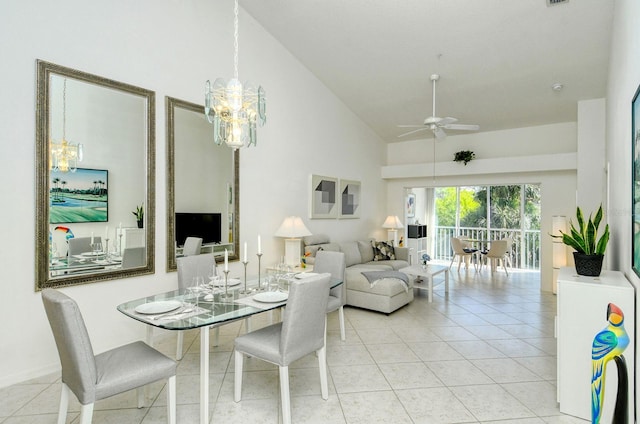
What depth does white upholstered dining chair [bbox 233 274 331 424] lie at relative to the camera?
2.13m

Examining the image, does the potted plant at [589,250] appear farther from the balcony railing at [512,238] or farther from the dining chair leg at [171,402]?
the balcony railing at [512,238]

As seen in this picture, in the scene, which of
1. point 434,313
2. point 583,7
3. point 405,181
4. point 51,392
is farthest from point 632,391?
point 405,181

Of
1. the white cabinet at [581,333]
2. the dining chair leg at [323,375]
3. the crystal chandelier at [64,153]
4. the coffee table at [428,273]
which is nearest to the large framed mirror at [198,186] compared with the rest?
the crystal chandelier at [64,153]

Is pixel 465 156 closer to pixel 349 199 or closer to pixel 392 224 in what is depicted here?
pixel 392 224

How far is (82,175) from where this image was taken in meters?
3.02

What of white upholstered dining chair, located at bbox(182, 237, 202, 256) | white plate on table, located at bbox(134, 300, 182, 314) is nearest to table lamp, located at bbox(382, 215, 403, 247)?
white upholstered dining chair, located at bbox(182, 237, 202, 256)

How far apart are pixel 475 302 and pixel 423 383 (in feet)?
9.53

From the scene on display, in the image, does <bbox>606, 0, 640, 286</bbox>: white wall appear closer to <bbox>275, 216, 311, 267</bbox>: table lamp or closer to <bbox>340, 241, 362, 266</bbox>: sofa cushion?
<bbox>275, 216, 311, 267</bbox>: table lamp

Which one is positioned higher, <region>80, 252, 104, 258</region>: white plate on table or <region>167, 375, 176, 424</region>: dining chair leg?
<region>80, 252, 104, 258</region>: white plate on table

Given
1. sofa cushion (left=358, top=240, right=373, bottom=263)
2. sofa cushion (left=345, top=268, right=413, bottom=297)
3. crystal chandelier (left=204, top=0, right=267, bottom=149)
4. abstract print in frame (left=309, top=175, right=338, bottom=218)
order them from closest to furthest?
crystal chandelier (left=204, top=0, right=267, bottom=149) < sofa cushion (left=345, top=268, right=413, bottom=297) < abstract print in frame (left=309, top=175, right=338, bottom=218) < sofa cushion (left=358, top=240, right=373, bottom=263)

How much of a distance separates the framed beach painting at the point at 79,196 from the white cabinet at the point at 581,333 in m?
3.75

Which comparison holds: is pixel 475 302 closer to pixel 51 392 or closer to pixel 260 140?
pixel 260 140

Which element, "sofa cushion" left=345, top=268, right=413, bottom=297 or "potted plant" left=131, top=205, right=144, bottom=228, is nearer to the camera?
"potted plant" left=131, top=205, right=144, bottom=228

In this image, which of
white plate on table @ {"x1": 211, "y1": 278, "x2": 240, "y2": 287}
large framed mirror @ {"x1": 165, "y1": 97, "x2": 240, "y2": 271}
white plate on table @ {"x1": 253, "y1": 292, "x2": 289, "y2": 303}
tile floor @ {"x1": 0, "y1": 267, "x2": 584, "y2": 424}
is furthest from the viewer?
large framed mirror @ {"x1": 165, "y1": 97, "x2": 240, "y2": 271}
